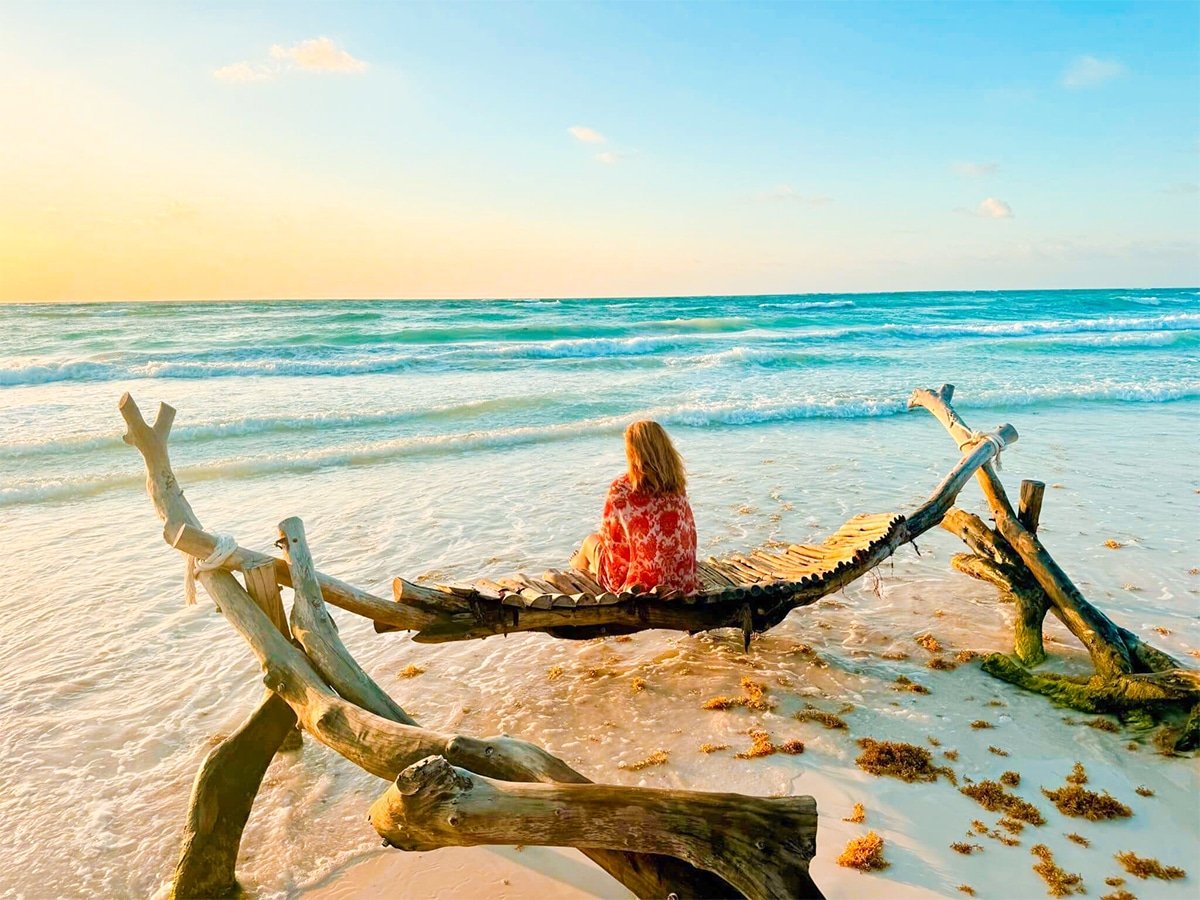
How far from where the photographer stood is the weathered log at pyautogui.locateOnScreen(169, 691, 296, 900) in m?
3.17

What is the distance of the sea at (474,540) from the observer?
157 inches

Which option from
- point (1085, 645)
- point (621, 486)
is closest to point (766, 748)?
point (621, 486)

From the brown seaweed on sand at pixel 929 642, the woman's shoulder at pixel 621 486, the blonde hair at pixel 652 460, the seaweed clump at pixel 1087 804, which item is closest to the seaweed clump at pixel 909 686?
the brown seaweed on sand at pixel 929 642

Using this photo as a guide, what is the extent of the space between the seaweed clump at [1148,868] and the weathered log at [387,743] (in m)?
1.97

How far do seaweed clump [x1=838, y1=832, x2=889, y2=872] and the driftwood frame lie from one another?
117 centimetres

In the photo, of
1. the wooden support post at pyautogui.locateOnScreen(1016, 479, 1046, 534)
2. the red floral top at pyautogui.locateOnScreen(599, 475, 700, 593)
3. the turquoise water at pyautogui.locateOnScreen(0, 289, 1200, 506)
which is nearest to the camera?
the red floral top at pyautogui.locateOnScreen(599, 475, 700, 593)

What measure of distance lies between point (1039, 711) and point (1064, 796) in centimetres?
88

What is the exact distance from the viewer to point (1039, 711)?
4.43 meters

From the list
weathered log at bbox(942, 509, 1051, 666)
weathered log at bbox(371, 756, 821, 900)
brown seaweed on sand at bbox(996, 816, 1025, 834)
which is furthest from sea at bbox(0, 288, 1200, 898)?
weathered log at bbox(371, 756, 821, 900)

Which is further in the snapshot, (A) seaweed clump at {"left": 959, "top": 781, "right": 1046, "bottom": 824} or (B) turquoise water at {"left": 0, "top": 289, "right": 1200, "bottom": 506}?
(B) turquoise water at {"left": 0, "top": 289, "right": 1200, "bottom": 506}

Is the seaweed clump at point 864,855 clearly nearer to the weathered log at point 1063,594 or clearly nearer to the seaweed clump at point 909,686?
the seaweed clump at point 909,686

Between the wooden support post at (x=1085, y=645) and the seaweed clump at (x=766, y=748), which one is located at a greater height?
the wooden support post at (x=1085, y=645)

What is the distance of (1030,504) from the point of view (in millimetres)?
5395

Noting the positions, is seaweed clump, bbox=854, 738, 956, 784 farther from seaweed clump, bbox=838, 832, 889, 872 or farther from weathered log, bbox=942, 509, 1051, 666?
weathered log, bbox=942, 509, 1051, 666
